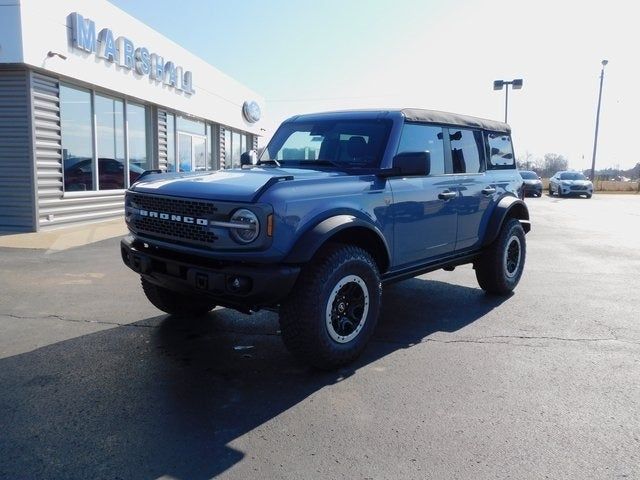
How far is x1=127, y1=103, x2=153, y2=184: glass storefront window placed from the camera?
46.4 ft

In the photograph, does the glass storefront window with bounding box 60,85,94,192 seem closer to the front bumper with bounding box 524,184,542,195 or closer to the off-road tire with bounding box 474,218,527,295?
the off-road tire with bounding box 474,218,527,295

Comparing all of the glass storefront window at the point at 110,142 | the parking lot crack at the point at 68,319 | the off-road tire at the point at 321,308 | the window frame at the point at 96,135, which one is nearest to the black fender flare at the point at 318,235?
the off-road tire at the point at 321,308

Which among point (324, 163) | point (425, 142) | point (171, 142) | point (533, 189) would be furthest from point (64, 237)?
point (533, 189)

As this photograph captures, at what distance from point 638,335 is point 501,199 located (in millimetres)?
1987

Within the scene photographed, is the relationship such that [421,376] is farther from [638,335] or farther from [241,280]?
[638,335]

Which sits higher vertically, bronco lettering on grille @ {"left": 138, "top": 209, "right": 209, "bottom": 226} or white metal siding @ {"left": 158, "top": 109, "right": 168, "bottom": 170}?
white metal siding @ {"left": 158, "top": 109, "right": 168, "bottom": 170}

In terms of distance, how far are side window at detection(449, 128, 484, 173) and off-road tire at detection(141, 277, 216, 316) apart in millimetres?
2843

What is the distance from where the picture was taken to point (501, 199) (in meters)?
6.16

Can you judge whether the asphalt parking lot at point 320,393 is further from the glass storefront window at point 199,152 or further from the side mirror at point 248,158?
the glass storefront window at point 199,152

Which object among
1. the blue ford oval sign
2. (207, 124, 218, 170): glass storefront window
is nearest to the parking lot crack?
(207, 124, 218, 170): glass storefront window

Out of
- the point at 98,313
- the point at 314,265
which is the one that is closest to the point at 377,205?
the point at 314,265

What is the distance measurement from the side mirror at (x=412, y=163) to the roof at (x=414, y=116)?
2.41 feet

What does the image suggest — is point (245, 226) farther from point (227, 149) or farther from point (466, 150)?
point (227, 149)

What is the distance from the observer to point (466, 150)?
227 inches
